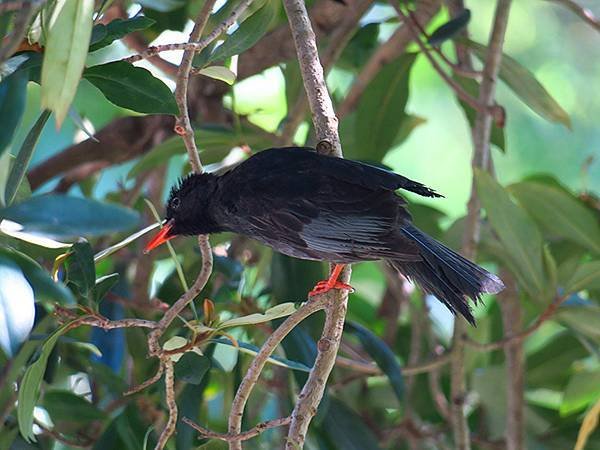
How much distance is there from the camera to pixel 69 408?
112 inches

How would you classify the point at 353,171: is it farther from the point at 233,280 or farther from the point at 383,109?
the point at 383,109

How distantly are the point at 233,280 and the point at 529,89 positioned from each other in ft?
3.58

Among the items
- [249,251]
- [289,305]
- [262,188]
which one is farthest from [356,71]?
[289,305]

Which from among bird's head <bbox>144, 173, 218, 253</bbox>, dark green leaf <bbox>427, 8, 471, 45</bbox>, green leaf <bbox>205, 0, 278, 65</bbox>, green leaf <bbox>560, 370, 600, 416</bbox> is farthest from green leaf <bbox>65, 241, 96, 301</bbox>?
green leaf <bbox>560, 370, 600, 416</bbox>

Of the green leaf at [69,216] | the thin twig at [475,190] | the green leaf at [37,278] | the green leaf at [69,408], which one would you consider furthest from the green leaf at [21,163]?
the thin twig at [475,190]

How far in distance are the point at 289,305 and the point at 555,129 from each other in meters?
5.87

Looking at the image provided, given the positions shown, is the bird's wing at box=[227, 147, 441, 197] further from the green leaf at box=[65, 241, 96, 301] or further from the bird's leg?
the green leaf at box=[65, 241, 96, 301]

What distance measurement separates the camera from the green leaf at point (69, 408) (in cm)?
282

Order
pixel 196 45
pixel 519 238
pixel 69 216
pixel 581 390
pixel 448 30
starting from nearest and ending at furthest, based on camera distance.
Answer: pixel 69 216 → pixel 196 45 → pixel 448 30 → pixel 519 238 → pixel 581 390

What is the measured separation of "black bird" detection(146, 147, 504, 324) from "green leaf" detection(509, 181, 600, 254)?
2.56 ft

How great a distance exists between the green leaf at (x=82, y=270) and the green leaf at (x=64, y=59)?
496 millimetres

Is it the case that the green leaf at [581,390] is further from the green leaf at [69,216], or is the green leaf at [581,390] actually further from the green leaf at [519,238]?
the green leaf at [69,216]

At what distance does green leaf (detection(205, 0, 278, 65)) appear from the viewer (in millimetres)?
2154

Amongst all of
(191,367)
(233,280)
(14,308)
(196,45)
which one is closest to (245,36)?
(196,45)
